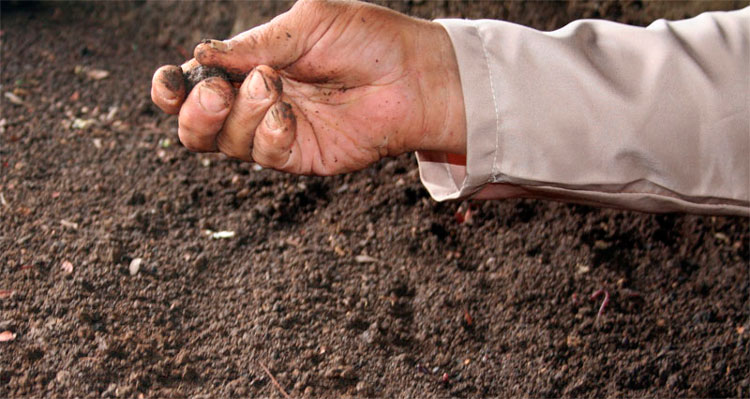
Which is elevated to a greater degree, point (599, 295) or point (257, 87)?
point (257, 87)

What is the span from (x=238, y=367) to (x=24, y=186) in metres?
0.75

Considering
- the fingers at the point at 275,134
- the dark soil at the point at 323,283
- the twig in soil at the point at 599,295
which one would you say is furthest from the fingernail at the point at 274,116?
the twig in soil at the point at 599,295

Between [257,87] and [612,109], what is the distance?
64cm

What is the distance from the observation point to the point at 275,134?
120 centimetres

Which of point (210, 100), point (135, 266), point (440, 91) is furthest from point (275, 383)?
point (440, 91)

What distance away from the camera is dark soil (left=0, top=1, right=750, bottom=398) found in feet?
4.17

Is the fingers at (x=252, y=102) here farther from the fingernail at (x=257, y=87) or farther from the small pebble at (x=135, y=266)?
the small pebble at (x=135, y=266)

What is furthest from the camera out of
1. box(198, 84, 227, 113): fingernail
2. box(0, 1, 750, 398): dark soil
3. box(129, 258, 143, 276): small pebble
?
box(129, 258, 143, 276): small pebble

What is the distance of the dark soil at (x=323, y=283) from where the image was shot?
4.17 ft

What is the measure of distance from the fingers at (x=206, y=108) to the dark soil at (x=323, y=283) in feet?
1.19

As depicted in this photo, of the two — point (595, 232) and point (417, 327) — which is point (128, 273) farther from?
point (595, 232)

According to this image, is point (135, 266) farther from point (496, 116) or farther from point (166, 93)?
point (496, 116)

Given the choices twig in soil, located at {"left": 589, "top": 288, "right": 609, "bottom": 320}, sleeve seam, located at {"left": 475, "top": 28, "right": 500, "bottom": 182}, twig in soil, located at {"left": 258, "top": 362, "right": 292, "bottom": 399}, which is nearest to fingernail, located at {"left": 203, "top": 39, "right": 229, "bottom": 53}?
sleeve seam, located at {"left": 475, "top": 28, "right": 500, "bottom": 182}

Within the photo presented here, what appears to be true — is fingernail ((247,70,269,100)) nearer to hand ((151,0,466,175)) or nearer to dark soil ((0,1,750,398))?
hand ((151,0,466,175))
